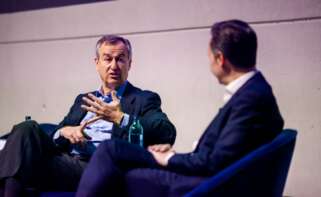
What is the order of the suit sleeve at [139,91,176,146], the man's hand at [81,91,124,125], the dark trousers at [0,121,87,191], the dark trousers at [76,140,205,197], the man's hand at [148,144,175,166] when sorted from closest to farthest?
the dark trousers at [76,140,205,197], the man's hand at [148,144,175,166], the dark trousers at [0,121,87,191], the man's hand at [81,91,124,125], the suit sleeve at [139,91,176,146]

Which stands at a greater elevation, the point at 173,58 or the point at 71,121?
the point at 173,58

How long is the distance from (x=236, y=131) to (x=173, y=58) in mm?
2030

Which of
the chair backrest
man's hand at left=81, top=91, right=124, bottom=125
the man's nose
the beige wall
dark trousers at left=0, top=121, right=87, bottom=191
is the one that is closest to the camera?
the chair backrest

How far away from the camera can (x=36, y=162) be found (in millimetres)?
2238

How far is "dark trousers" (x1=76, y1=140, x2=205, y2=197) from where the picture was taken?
173 cm

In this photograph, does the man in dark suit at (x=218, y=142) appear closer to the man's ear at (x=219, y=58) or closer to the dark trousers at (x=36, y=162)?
the man's ear at (x=219, y=58)

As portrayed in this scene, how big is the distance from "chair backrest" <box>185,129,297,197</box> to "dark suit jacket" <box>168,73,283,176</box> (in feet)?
0.15

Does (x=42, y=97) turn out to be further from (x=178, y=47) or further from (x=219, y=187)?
(x=219, y=187)

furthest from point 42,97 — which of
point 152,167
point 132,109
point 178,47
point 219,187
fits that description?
point 219,187

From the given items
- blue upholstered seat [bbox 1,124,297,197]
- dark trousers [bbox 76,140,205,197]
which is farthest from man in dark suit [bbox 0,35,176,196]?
blue upholstered seat [bbox 1,124,297,197]

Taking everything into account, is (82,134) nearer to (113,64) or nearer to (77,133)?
(77,133)

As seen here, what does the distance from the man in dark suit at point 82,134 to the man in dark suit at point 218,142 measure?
54 cm

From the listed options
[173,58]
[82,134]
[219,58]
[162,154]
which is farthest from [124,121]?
[173,58]

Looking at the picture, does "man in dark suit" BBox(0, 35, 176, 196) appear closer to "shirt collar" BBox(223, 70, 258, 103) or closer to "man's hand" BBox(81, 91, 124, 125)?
"man's hand" BBox(81, 91, 124, 125)
